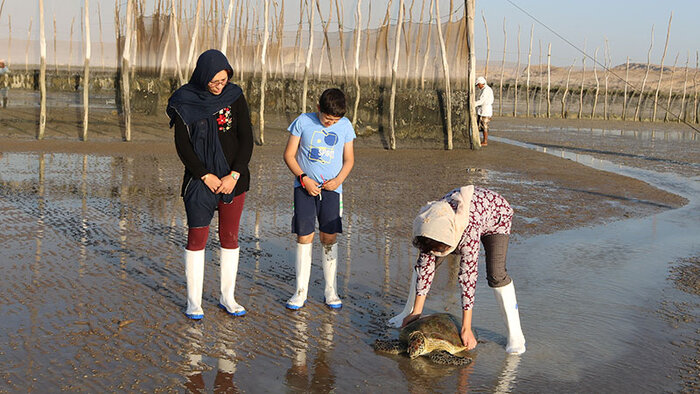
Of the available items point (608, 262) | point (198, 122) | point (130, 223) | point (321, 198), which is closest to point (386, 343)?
point (321, 198)

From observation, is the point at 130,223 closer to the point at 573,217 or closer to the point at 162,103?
the point at 573,217

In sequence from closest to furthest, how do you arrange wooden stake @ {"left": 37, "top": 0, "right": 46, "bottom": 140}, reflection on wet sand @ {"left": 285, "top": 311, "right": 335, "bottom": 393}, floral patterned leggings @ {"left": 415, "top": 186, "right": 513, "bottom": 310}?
1. reflection on wet sand @ {"left": 285, "top": 311, "right": 335, "bottom": 393}
2. floral patterned leggings @ {"left": 415, "top": 186, "right": 513, "bottom": 310}
3. wooden stake @ {"left": 37, "top": 0, "right": 46, "bottom": 140}

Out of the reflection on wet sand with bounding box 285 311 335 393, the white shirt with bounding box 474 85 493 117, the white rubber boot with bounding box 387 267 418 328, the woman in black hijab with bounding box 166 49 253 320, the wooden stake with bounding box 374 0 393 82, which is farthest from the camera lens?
the wooden stake with bounding box 374 0 393 82

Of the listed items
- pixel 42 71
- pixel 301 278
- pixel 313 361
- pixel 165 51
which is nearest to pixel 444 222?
pixel 313 361

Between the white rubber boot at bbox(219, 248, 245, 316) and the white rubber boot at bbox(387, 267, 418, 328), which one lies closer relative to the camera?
the white rubber boot at bbox(387, 267, 418, 328)

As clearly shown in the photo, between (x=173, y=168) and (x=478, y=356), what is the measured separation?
8912 millimetres

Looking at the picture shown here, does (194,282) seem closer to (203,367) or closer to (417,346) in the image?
(203,367)

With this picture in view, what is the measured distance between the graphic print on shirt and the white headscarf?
1.32 meters

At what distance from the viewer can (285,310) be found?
529 cm

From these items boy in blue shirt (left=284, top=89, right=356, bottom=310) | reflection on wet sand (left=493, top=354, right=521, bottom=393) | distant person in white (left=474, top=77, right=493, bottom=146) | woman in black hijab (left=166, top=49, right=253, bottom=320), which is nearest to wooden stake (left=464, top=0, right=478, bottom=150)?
distant person in white (left=474, top=77, right=493, bottom=146)

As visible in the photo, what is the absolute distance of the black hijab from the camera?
15.7 ft

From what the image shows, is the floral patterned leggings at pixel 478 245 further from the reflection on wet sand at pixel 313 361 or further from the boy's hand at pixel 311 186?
the boy's hand at pixel 311 186

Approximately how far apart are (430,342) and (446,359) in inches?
5.3

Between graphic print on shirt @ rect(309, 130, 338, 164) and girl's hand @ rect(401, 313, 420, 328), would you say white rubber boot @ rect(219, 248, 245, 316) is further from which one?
girl's hand @ rect(401, 313, 420, 328)
